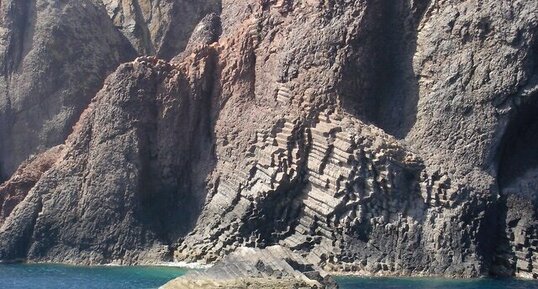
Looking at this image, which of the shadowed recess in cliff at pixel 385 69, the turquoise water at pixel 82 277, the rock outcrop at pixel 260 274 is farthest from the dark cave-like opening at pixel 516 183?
the turquoise water at pixel 82 277

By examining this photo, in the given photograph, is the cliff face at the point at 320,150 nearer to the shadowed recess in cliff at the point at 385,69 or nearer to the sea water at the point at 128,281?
the shadowed recess in cliff at the point at 385,69

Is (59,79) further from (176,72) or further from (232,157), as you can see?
(232,157)

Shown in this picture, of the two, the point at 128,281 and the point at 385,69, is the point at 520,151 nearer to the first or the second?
the point at 385,69

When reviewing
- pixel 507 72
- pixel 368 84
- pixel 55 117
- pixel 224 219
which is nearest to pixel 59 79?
pixel 55 117

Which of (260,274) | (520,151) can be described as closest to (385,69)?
(520,151)

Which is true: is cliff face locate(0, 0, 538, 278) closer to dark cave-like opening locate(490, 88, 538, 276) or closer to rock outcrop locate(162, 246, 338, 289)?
dark cave-like opening locate(490, 88, 538, 276)

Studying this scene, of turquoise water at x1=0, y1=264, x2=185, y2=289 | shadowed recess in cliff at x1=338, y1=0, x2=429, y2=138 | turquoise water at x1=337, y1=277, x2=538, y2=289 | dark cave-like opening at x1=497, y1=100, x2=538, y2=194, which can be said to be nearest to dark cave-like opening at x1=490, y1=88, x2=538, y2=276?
dark cave-like opening at x1=497, y1=100, x2=538, y2=194

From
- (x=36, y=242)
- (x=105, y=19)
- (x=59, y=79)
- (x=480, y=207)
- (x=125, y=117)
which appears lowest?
A: (x=36, y=242)
